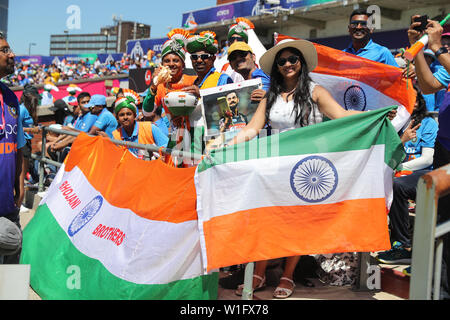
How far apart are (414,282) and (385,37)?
2058 cm

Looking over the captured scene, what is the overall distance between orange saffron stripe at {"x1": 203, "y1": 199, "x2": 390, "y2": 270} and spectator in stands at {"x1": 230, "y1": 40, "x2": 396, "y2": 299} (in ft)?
1.33

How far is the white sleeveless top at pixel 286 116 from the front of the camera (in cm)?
393

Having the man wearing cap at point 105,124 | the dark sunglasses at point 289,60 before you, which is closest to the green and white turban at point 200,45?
the dark sunglasses at point 289,60

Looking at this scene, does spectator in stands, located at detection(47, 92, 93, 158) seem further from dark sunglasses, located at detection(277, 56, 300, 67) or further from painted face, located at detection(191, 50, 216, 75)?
dark sunglasses, located at detection(277, 56, 300, 67)

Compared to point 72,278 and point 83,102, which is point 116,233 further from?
point 83,102

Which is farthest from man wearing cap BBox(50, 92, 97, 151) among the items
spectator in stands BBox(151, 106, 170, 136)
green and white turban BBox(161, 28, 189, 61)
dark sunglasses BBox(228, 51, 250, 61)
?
dark sunglasses BBox(228, 51, 250, 61)

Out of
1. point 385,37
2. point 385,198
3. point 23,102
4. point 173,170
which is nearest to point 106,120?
point 23,102

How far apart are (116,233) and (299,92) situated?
1.93 m

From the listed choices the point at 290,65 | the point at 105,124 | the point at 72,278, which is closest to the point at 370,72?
the point at 290,65

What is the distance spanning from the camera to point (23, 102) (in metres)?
8.82

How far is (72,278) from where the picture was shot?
4.50m
